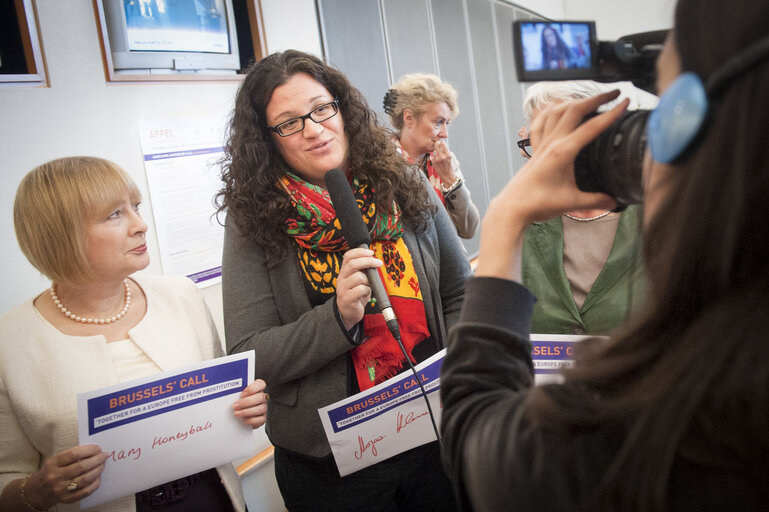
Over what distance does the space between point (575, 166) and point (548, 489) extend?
1.05 ft

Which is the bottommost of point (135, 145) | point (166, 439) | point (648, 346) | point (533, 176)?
point (166, 439)

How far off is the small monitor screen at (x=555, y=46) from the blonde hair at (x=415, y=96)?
6.44 ft

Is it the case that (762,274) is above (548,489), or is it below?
above

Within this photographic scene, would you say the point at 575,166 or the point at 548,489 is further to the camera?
the point at 575,166

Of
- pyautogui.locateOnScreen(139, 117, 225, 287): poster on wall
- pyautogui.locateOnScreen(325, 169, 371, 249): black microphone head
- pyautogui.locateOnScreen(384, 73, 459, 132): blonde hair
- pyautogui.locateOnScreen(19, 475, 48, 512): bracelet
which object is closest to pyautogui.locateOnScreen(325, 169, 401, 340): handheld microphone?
pyautogui.locateOnScreen(325, 169, 371, 249): black microphone head

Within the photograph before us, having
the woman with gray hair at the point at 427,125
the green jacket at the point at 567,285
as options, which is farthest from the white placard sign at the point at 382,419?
the woman with gray hair at the point at 427,125

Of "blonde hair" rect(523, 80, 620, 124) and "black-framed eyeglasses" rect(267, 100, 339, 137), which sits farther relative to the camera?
"blonde hair" rect(523, 80, 620, 124)

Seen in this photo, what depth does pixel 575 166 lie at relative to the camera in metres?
0.53

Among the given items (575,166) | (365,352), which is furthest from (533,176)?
(365,352)

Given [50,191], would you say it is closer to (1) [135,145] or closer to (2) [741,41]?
(1) [135,145]

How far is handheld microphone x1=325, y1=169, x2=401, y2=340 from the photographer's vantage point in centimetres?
96

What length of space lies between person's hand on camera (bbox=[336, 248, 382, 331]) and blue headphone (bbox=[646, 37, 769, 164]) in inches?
24.7
